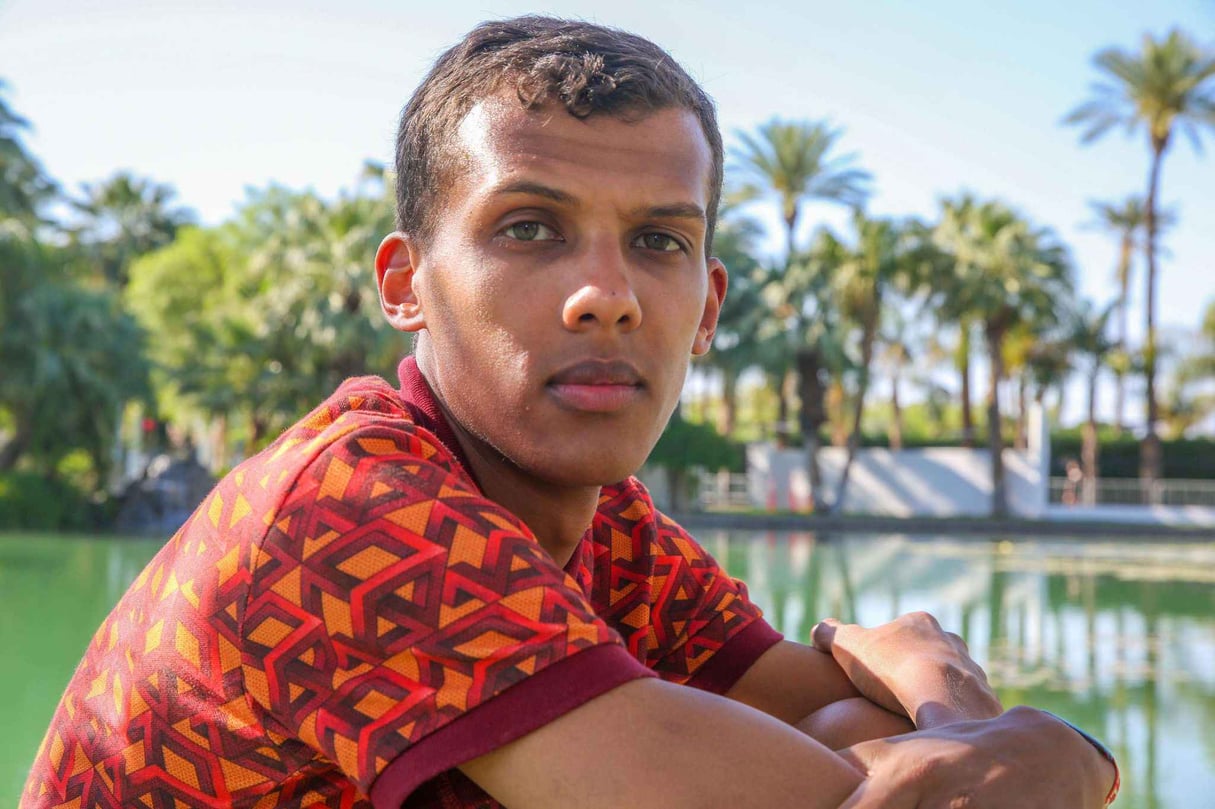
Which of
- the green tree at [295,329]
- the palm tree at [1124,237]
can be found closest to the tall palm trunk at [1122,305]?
the palm tree at [1124,237]

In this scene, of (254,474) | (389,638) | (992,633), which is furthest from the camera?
(992,633)

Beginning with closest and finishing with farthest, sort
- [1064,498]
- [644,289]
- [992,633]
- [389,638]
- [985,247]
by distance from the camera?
[389,638] < [644,289] < [992,633] < [985,247] < [1064,498]

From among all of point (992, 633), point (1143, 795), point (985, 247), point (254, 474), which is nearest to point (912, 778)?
point (254, 474)

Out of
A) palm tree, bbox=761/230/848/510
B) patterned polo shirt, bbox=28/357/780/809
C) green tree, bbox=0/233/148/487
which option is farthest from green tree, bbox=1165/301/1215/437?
patterned polo shirt, bbox=28/357/780/809

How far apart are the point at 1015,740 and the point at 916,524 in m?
28.2

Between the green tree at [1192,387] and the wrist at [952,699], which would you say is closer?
the wrist at [952,699]

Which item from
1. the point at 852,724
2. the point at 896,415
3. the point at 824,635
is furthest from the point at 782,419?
the point at 852,724

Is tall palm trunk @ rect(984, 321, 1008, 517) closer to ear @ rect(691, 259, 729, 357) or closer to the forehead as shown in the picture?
ear @ rect(691, 259, 729, 357)

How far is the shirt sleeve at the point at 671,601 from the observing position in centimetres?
175

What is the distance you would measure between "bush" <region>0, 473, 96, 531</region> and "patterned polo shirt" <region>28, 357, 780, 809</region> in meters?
22.8

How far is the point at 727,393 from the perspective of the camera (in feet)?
120

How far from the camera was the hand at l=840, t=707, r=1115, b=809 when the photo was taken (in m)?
1.11

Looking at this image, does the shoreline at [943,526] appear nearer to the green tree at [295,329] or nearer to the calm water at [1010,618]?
the calm water at [1010,618]

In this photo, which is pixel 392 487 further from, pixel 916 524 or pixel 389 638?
pixel 916 524
